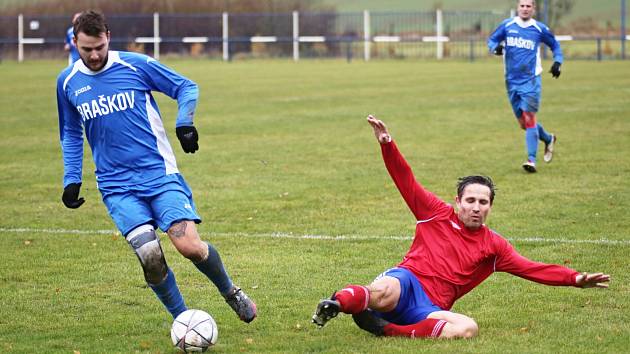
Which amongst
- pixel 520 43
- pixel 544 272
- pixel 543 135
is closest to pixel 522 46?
pixel 520 43

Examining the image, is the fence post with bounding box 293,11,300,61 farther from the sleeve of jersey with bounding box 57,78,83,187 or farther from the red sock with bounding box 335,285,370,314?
the red sock with bounding box 335,285,370,314

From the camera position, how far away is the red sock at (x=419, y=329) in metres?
6.43

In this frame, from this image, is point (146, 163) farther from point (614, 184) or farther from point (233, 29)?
point (233, 29)

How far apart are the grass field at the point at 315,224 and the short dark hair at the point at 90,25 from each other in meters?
1.90

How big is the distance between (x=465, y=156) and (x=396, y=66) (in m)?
25.7

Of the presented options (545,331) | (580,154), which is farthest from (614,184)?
(545,331)

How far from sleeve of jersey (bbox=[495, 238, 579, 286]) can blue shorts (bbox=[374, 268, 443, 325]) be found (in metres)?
0.50

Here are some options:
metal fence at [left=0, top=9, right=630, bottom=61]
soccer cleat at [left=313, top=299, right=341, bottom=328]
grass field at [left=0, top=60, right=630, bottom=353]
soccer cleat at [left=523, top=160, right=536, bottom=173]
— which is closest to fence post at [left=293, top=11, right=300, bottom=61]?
metal fence at [left=0, top=9, right=630, bottom=61]

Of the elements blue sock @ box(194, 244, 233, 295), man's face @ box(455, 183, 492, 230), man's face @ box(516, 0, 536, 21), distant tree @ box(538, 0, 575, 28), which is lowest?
blue sock @ box(194, 244, 233, 295)

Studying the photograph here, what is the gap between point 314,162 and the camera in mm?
15695

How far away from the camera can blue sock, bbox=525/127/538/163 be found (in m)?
14.5

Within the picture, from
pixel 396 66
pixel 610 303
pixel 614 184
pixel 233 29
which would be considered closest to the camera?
pixel 610 303

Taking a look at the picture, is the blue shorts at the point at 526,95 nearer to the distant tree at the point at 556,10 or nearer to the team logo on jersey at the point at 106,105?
the team logo on jersey at the point at 106,105

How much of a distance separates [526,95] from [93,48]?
9.41 meters
